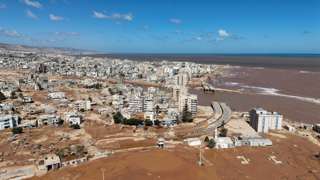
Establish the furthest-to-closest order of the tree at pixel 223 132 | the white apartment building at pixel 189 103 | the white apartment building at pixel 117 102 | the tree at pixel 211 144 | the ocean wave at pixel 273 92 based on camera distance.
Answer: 1. the ocean wave at pixel 273 92
2. the white apartment building at pixel 117 102
3. the white apartment building at pixel 189 103
4. the tree at pixel 223 132
5. the tree at pixel 211 144

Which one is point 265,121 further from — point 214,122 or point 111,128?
point 111,128

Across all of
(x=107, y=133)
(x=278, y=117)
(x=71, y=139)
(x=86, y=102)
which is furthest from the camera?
(x=86, y=102)

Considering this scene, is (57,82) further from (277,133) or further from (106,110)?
(277,133)

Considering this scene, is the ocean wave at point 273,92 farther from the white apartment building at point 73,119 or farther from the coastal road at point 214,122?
the white apartment building at point 73,119

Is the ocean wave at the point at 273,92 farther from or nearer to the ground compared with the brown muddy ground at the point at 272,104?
farther from the ground

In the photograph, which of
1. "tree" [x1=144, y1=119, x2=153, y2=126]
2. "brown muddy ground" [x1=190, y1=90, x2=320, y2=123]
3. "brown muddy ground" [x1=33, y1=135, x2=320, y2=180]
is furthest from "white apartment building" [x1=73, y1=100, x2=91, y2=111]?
"brown muddy ground" [x1=190, y1=90, x2=320, y2=123]

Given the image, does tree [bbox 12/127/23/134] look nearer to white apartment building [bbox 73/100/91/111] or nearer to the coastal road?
white apartment building [bbox 73/100/91/111]

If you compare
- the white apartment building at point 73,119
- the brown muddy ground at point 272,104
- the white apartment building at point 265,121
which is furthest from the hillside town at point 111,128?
the brown muddy ground at point 272,104

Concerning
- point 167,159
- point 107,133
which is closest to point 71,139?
point 107,133
